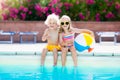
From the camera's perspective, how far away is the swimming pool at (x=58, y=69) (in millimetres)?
6719

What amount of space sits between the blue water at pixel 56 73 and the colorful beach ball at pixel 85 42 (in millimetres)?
434

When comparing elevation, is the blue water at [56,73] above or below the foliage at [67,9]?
below

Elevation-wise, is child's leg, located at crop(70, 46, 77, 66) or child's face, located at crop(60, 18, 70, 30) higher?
child's face, located at crop(60, 18, 70, 30)

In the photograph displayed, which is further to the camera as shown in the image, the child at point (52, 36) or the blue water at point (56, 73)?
the child at point (52, 36)

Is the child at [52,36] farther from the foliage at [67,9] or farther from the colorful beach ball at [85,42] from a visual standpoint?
the foliage at [67,9]

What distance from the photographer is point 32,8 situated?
14.3 metres

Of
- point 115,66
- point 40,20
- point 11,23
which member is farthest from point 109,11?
point 115,66

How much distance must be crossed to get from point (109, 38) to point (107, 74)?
22.4 feet

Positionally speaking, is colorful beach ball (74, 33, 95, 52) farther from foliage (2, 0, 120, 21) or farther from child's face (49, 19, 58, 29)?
foliage (2, 0, 120, 21)

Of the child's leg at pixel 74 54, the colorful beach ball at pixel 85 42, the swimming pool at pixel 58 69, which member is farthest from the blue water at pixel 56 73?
the colorful beach ball at pixel 85 42

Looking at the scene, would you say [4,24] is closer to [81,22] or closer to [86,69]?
[81,22]

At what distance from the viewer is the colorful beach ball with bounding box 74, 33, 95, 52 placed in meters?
7.96

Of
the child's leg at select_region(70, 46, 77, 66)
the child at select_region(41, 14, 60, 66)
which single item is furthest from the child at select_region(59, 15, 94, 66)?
the child at select_region(41, 14, 60, 66)

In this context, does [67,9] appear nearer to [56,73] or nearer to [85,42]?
[85,42]
